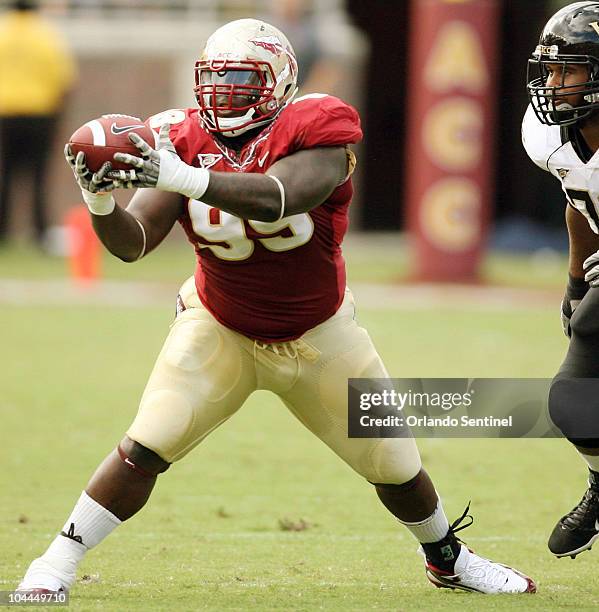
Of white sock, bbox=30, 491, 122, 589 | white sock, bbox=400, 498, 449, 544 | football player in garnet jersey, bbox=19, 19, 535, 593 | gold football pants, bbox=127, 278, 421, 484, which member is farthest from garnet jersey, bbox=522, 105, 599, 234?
white sock, bbox=30, 491, 122, 589

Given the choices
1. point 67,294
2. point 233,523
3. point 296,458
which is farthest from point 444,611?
point 67,294

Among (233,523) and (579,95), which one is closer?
(579,95)

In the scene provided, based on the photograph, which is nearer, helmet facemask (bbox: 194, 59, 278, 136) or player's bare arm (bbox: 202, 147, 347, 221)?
player's bare arm (bbox: 202, 147, 347, 221)

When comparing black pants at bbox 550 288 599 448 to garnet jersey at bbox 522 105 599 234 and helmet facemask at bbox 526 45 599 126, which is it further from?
helmet facemask at bbox 526 45 599 126

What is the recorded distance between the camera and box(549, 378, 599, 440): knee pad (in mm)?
4316

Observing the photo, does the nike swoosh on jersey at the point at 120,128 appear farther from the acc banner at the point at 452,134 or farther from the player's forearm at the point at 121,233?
the acc banner at the point at 452,134

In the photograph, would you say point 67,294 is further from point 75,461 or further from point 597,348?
point 597,348

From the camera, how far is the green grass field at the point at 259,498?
443 centimetres

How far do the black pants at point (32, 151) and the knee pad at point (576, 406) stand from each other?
1053cm

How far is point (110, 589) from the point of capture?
4348mm

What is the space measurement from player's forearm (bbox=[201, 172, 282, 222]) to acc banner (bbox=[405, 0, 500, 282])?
8914mm

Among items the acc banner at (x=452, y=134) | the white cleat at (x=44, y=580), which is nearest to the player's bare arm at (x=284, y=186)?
the white cleat at (x=44, y=580)

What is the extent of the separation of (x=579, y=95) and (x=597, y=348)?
77 centimetres

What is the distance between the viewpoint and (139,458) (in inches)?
164
